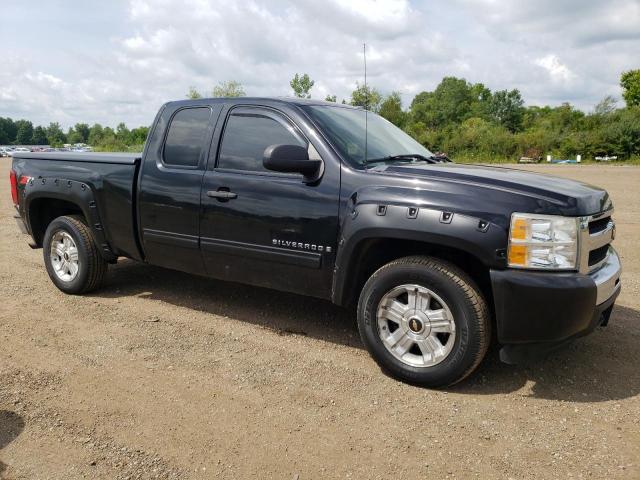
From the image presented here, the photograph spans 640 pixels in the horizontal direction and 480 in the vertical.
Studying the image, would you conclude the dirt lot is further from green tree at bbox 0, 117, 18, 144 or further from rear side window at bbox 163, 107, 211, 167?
green tree at bbox 0, 117, 18, 144

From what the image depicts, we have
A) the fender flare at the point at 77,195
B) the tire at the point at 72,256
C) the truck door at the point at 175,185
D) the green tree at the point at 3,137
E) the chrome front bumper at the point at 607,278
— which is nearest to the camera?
the chrome front bumper at the point at 607,278

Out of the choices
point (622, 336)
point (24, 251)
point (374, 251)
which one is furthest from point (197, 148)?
point (24, 251)

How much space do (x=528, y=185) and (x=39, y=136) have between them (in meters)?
157

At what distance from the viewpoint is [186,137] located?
4645mm

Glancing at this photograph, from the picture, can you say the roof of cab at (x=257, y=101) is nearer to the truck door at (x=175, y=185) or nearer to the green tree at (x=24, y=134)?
the truck door at (x=175, y=185)

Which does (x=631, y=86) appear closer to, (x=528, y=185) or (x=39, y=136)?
(x=528, y=185)

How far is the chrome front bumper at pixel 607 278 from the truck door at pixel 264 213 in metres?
1.64

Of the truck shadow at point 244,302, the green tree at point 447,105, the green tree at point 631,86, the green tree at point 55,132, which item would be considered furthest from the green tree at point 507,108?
the green tree at point 55,132

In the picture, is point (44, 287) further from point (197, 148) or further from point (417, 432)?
point (417, 432)

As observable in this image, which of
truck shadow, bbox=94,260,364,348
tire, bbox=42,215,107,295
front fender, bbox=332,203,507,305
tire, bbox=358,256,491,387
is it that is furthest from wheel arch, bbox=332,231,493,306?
tire, bbox=42,215,107,295

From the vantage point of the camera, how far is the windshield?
401 cm

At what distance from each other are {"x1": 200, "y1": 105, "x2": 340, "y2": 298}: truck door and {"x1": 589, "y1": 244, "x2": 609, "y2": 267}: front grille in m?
1.60

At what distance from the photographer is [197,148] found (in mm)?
4531

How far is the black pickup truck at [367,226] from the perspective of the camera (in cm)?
319
